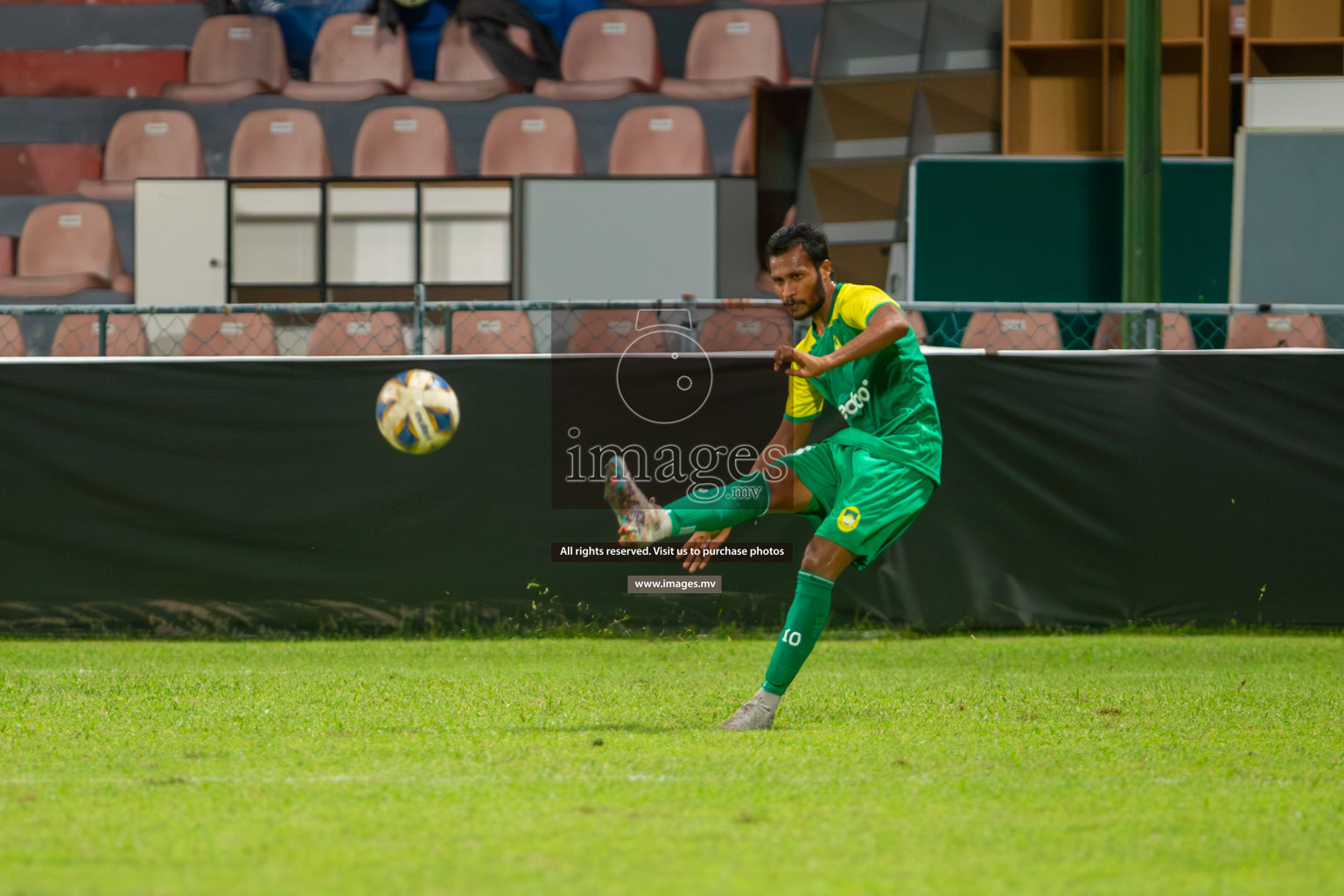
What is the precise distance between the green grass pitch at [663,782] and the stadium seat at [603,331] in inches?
180

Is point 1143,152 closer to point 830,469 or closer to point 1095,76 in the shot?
point 1095,76

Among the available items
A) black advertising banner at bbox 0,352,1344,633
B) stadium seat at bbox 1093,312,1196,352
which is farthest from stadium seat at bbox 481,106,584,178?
black advertising banner at bbox 0,352,1344,633

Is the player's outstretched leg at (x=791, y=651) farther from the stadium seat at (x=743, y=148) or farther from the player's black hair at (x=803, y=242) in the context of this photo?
the stadium seat at (x=743, y=148)

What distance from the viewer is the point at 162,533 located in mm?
8484

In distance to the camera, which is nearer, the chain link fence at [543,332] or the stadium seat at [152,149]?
the chain link fence at [543,332]

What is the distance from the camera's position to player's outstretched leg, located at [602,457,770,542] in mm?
5016

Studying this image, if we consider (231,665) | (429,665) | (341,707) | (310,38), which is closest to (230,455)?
(231,665)

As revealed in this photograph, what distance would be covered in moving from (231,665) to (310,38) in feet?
37.8

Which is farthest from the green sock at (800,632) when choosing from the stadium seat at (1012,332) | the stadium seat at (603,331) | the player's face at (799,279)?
the stadium seat at (1012,332)

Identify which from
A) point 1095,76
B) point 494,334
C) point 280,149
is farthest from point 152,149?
point 1095,76

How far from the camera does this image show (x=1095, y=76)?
43.3ft

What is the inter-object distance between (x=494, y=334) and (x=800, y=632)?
718 centimetres

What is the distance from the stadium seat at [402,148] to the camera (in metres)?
15.2

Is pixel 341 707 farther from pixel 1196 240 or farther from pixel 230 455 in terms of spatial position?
pixel 1196 240
